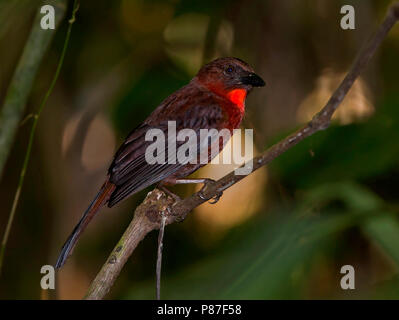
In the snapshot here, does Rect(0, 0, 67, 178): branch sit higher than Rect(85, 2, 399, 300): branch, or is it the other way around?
Rect(0, 0, 67, 178): branch

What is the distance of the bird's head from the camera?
2784 millimetres

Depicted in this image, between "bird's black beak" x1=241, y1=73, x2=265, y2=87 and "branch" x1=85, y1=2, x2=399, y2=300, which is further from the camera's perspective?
"bird's black beak" x1=241, y1=73, x2=265, y2=87

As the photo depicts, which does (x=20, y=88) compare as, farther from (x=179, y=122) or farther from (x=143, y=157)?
(x=179, y=122)

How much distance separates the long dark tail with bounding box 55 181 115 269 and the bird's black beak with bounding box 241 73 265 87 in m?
0.85

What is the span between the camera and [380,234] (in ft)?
5.64

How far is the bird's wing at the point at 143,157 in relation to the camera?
2330mm

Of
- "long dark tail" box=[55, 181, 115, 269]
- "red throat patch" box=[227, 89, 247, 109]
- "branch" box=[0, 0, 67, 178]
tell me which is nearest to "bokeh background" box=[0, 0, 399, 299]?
"red throat patch" box=[227, 89, 247, 109]

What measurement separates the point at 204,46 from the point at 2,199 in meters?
1.59

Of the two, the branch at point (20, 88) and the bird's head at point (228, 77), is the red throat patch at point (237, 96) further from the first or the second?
the branch at point (20, 88)

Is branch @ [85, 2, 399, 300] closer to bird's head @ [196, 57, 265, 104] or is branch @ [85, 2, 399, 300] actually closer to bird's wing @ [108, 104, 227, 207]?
bird's wing @ [108, 104, 227, 207]

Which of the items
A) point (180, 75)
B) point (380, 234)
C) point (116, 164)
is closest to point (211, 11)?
point (180, 75)

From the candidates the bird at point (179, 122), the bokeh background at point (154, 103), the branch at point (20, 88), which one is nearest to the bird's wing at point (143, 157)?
the bird at point (179, 122)

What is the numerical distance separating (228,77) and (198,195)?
1.10 metres
